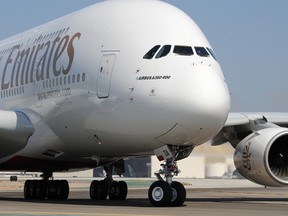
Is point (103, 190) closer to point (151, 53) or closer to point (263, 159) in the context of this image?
point (263, 159)

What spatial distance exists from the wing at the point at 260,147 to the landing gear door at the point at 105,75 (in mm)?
4942

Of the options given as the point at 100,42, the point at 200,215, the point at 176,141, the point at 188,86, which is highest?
the point at 100,42

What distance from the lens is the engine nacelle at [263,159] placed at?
Result: 2220cm

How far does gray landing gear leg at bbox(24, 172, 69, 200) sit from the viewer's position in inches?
1043

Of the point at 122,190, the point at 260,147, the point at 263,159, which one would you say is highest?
the point at 260,147

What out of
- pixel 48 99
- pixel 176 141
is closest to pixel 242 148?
pixel 176 141

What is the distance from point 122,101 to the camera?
64.5ft

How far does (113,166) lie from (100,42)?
6.48 meters

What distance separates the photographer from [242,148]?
904 inches

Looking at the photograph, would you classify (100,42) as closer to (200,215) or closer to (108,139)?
(108,139)

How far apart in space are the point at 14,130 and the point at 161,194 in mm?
5345

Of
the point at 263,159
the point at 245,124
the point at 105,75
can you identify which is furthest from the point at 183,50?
the point at 245,124

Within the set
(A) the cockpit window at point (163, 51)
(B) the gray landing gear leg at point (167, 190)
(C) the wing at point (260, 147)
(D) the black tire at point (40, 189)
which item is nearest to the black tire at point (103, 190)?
(D) the black tire at point (40, 189)

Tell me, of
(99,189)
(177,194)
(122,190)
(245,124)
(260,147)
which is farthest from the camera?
(99,189)
